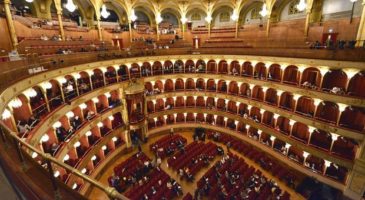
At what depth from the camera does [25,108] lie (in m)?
10.2

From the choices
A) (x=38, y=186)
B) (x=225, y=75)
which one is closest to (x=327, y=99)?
(x=225, y=75)

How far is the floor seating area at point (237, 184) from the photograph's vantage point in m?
12.9

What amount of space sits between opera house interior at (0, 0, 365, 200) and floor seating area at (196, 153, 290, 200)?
0.32 ft

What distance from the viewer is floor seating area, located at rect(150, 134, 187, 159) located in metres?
18.2

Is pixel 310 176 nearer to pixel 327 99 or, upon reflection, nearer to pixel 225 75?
pixel 327 99

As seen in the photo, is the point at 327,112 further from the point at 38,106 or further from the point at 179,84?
the point at 38,106

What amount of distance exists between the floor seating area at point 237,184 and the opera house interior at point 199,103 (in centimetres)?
10

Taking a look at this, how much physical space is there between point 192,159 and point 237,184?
460 centimetres

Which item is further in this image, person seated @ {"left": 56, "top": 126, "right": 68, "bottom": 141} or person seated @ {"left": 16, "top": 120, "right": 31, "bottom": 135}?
person seated @ {"left": 56, "top": 126, "right": 68, "bottom": 141}

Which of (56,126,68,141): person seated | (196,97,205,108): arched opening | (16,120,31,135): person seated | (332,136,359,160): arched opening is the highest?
(16,120,31,135): person seated

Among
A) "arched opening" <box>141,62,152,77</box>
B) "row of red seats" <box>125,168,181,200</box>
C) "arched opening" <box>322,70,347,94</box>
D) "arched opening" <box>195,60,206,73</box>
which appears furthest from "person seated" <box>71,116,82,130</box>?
"arched opening" <box>322,70,347,94</box>

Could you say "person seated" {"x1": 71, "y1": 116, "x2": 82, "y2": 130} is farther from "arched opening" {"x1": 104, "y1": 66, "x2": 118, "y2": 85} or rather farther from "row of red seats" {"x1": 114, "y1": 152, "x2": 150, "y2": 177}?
"arched opening" {"x1": 104, "y1": 66, "x2": 118, "y2": 85}

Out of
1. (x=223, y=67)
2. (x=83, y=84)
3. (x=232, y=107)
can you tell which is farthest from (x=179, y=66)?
(x=83, y=84)

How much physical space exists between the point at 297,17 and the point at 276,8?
3.08m
